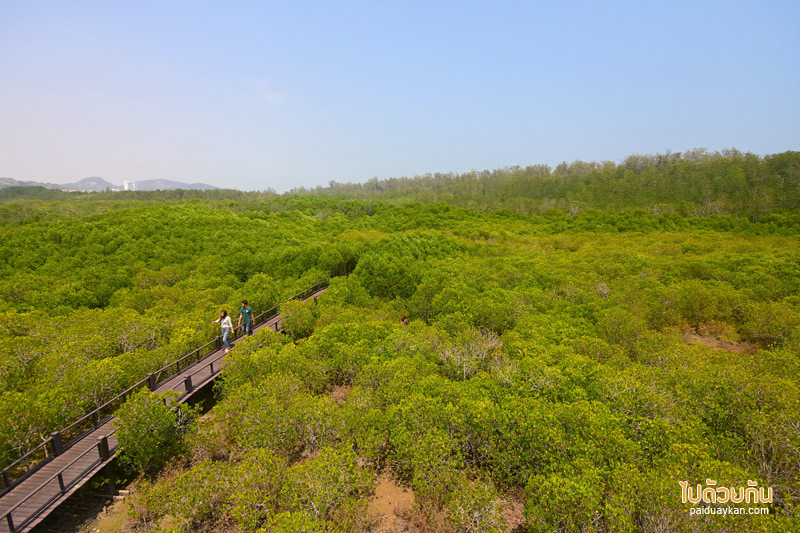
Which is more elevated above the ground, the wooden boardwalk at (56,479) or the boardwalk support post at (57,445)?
the boardwalk support post at (57,445)

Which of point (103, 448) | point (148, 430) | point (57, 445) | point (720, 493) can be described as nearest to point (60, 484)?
point (103, 448)

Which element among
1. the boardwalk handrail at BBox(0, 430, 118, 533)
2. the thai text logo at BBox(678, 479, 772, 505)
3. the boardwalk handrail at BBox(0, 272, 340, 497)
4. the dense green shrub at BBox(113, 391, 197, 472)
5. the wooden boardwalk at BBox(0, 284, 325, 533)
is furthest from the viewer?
the dense green shrub at BBox(113, 391, 197, 472)

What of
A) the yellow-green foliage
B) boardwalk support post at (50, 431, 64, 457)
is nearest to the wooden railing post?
boardwalk support post at (50, 431, 64, 457)

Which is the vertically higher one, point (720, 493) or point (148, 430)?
point (148, 430)

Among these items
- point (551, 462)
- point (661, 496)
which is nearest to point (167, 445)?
point (551, 462)

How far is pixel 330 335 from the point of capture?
16.3m

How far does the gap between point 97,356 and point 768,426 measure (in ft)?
78.7

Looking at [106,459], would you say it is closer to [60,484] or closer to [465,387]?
[60,484]

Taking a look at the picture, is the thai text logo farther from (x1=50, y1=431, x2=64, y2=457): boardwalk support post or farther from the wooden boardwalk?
(x1=50, y1=431, x2=64, y2=457): boardwalk support post

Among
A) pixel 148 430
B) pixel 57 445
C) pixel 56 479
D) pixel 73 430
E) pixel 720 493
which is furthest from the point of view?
pixel 73 430

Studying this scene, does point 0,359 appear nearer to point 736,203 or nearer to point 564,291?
point 564,291

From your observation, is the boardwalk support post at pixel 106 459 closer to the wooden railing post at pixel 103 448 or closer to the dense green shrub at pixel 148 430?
the wooden railing post at pixel 103 448

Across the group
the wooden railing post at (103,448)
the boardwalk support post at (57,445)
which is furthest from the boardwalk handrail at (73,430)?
the wooden railing post at (103,448)

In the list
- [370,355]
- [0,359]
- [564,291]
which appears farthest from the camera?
[564,291]
